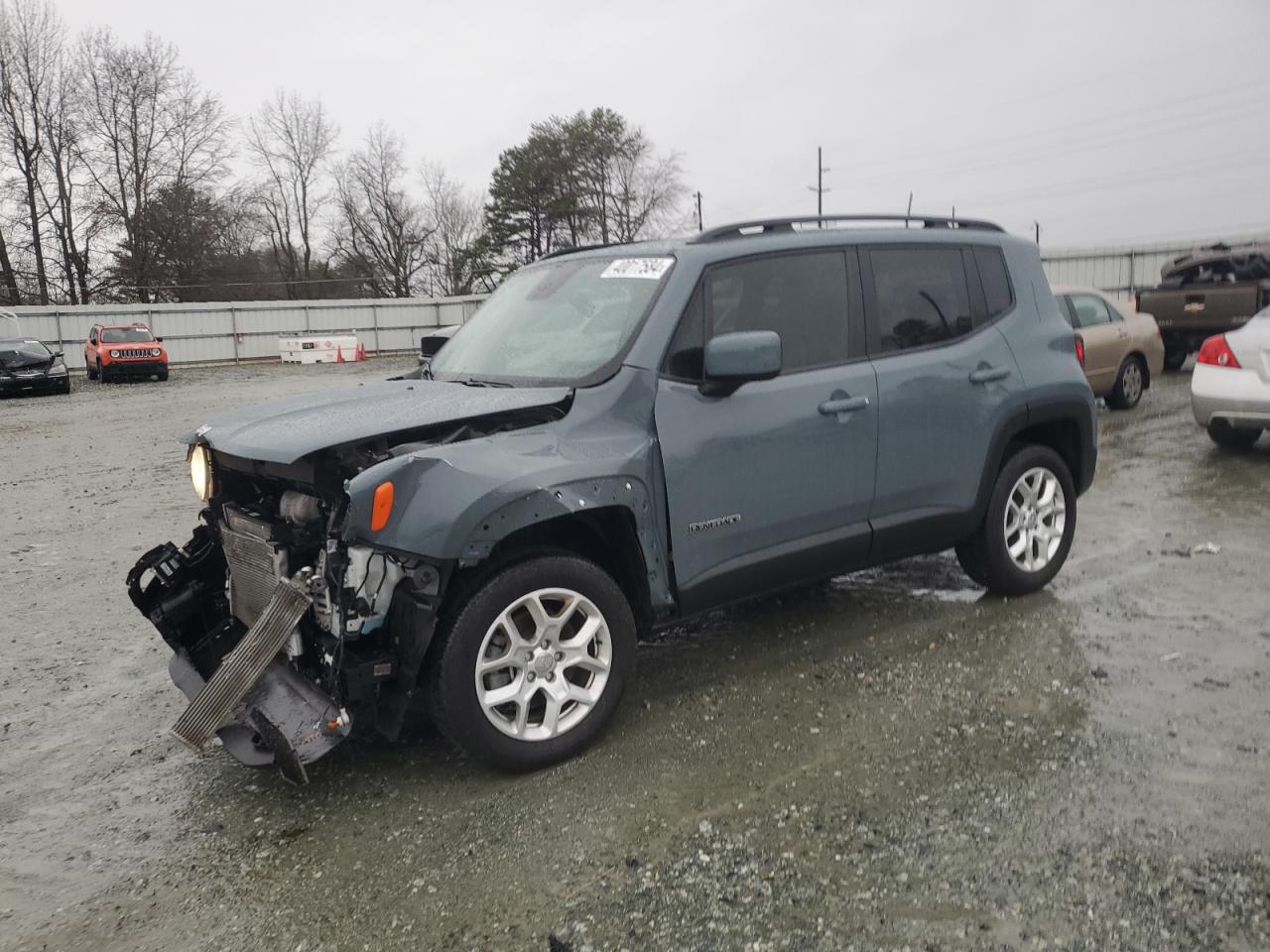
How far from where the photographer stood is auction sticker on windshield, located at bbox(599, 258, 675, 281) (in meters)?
4.08

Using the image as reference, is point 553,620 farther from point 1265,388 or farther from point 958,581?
point 1265,388

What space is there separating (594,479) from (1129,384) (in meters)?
11.1

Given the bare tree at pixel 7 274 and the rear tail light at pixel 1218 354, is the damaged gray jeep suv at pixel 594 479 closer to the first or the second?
the rear tail light at pixel 1218 354

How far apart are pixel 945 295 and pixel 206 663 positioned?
3770mm

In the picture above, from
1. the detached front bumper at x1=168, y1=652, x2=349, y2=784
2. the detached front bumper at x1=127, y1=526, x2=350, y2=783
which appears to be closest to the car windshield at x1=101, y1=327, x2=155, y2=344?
the detached front bumper at x1=127, y1=526, x2=350, y2=783

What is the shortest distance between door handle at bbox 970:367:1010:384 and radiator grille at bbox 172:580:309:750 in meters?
3.27

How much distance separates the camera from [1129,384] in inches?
491

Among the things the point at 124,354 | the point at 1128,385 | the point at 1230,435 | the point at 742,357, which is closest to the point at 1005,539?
the point at 742,357

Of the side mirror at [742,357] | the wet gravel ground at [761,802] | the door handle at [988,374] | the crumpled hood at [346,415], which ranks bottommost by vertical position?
the wet gravel ground at [761,802]

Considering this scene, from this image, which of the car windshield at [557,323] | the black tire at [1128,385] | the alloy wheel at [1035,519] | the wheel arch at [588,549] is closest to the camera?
the wheel arch at [588,549]

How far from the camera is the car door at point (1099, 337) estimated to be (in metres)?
11.6

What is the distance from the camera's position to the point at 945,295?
15.8ft

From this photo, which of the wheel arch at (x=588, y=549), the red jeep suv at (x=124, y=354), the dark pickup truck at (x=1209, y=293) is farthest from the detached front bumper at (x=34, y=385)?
the wheel arch at (x=588, y=549)

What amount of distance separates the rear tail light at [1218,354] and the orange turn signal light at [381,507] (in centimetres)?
809
